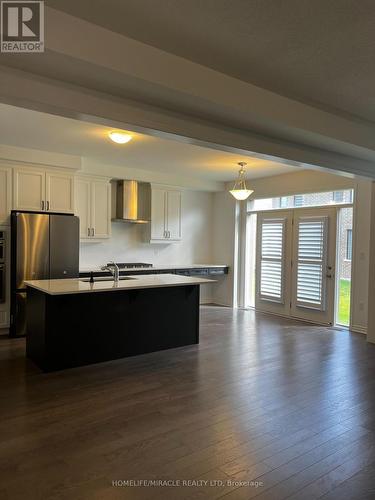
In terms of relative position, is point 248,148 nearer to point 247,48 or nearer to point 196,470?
point 247,48

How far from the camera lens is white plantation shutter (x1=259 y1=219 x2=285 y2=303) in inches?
270

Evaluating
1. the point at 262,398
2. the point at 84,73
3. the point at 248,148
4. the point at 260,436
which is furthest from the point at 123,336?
the point at 84,73

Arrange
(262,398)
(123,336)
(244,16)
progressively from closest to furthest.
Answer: (244,16)
(262,398)
(123,336)

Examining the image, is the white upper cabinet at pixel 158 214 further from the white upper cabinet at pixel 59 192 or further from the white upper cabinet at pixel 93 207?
the white upper cabinet at pixel 59 192

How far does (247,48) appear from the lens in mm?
2338

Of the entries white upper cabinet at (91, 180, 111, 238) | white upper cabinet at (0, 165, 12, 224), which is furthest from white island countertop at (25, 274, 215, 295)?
white upper cabinet at (91, 180, 111, 238)

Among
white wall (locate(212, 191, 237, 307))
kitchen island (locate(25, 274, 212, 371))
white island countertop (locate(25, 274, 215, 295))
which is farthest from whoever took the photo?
white wall (locate(212, 191, 237, 307))

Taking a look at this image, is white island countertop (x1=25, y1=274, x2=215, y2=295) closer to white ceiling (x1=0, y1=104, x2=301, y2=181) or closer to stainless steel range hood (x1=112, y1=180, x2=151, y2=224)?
white ceiling (x1=0, y1=104, x2=301, y2=181)

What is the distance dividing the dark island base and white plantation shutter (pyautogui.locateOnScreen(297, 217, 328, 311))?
247 centimetres

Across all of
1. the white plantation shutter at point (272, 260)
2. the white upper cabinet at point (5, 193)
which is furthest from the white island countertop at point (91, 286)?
the white plantation shutter at point (272, 260)

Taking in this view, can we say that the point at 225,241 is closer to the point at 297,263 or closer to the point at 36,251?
the point at 297,263

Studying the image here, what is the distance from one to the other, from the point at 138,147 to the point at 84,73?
110 inches

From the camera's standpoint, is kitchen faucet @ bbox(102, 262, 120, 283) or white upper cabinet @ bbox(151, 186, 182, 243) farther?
white upper cabinet @ bbox(151, 186, 182, 243)

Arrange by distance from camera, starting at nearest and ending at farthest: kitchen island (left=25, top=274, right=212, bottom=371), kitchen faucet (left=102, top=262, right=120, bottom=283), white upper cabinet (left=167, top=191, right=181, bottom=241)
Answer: kitchen island (left=25, top=274, right=212, bottom=371)
kitchen faucet (left=102, top=262, right=120, bottom=283)
white upper cabinet (left=167, top=191, right=181, bottom=241)
